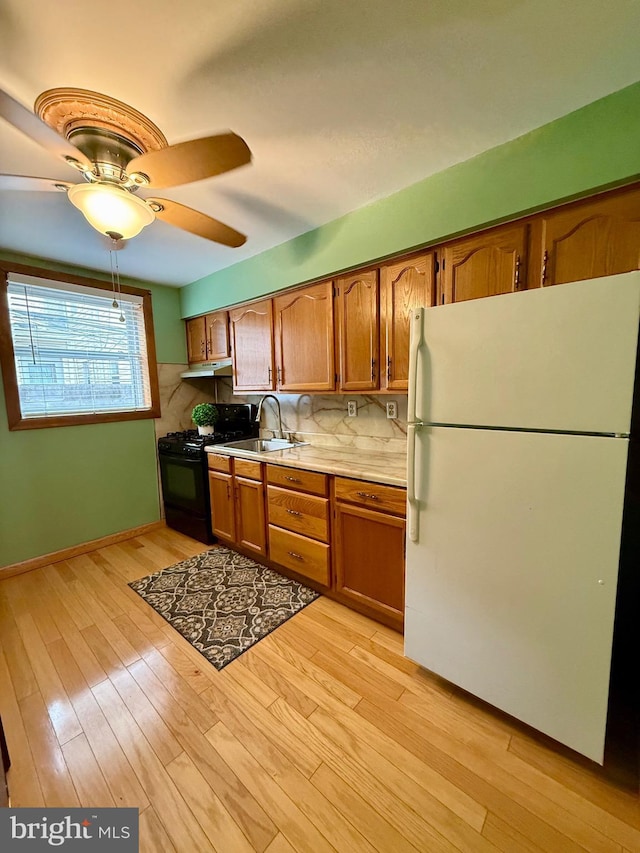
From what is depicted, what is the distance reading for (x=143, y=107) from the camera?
1201 mm

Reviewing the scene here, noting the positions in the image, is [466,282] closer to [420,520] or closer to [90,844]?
[420,520]

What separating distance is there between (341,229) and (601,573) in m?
2.14

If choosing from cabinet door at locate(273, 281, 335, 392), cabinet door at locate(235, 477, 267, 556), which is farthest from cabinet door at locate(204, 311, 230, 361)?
cabinet door at locate(235, 477, 267, 556)

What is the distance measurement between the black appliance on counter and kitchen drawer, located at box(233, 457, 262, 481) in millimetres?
452

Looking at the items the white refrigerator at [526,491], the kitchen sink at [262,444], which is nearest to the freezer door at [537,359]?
the white refrigerator at [526,491]

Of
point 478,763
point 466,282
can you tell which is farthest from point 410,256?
point 478,763

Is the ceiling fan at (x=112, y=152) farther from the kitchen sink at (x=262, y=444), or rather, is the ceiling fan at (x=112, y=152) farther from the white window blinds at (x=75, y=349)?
the kitchen sink at (x=262, y=444)

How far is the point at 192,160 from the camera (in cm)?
111

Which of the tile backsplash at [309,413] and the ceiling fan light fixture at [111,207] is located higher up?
the ceiling fan light fixture at [111,207]

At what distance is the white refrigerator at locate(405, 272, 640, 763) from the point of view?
1036 mm

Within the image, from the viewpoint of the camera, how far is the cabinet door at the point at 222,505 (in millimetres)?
2734

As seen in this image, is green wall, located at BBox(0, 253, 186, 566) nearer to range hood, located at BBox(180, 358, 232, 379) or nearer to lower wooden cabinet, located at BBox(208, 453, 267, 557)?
range hood, located at BBox(180, 358, 232, 379)

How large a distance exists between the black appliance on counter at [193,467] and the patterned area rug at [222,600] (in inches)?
17.4

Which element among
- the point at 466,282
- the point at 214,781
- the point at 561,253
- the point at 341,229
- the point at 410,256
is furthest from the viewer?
the point at 341,229
